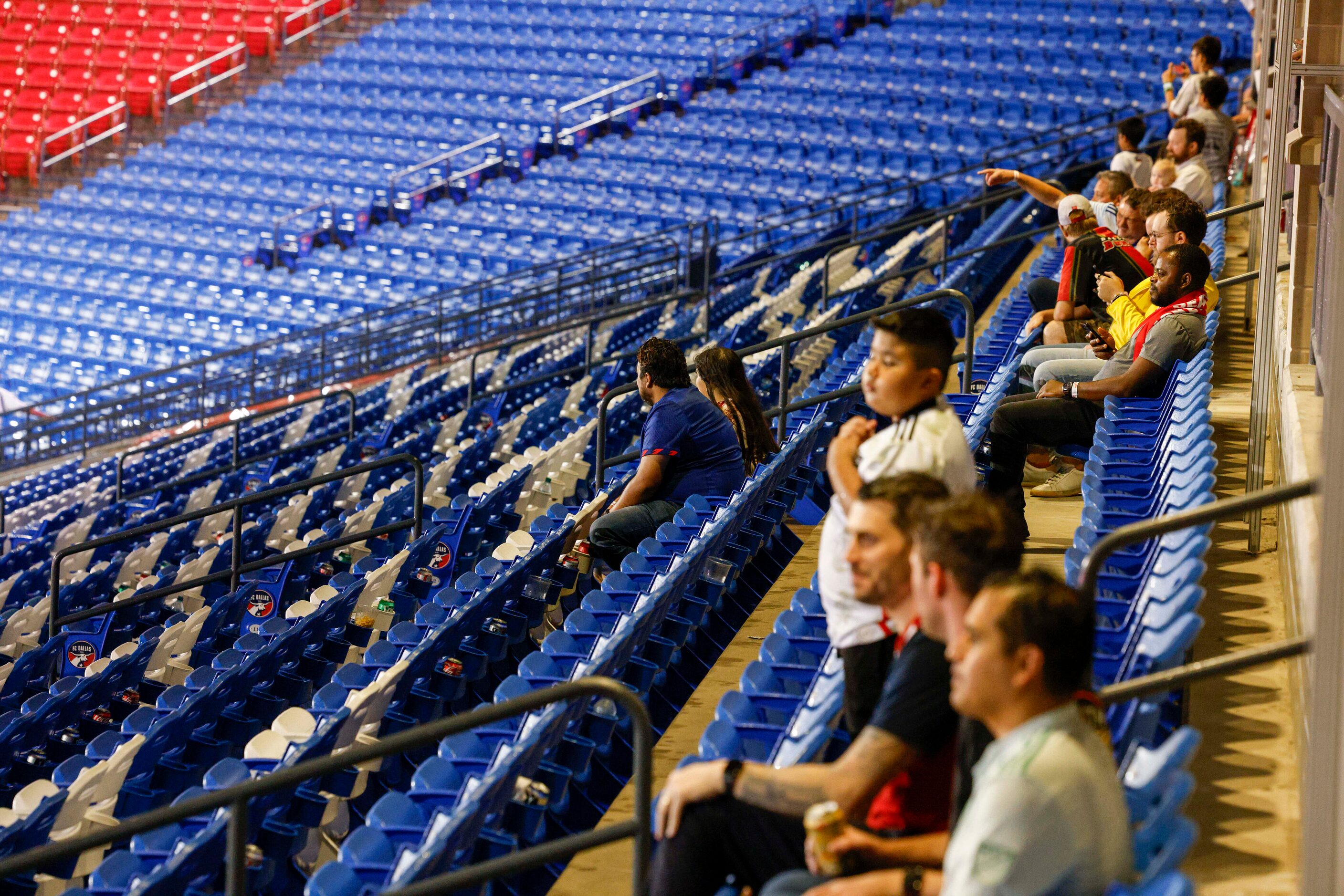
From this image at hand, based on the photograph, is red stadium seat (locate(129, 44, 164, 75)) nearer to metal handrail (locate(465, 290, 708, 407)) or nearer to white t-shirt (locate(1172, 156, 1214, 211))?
metal handrail (locate(465, 290, 708, 407))

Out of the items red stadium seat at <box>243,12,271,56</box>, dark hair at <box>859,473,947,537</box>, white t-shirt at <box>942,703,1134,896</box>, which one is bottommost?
white t-shirt at <box>942,703,1134,896</box>

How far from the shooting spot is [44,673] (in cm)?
600

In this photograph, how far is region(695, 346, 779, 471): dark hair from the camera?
5.12 m

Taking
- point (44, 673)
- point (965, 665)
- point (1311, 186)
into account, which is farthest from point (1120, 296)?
point (44, 673)

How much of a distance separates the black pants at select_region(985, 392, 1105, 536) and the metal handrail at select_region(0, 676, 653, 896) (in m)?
2.32

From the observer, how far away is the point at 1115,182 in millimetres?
6391

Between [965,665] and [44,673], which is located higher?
[965,665]

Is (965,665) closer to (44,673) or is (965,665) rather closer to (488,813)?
(488,813)

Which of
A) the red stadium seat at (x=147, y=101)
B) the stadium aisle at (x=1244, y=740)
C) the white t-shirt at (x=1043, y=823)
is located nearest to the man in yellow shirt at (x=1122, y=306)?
the stadium aisle at (x=1244, y=740)

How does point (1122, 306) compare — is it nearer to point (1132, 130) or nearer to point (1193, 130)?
point (1193, 130)

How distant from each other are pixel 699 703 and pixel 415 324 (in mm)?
9030

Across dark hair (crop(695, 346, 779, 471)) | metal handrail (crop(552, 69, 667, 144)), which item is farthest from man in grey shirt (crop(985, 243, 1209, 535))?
metal handrail (crop(552, 69, 667, 144))

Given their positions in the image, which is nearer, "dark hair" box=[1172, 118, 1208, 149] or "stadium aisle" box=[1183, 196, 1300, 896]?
"stadium aisle" box=[1183, 196, 1300, 896]

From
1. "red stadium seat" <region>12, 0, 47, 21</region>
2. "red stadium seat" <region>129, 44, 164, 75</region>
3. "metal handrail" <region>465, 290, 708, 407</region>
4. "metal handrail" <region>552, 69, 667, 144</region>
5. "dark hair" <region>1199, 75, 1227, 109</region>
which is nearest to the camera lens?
"dark hair" <region>1199, 75, 1227, 109</region>
